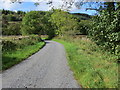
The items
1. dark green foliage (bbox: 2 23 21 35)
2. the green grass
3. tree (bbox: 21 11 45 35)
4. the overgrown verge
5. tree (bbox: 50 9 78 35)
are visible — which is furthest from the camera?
tree (bbox: 21 11 45 35)

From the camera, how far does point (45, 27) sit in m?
63.7

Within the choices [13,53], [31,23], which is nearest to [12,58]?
[13,53]

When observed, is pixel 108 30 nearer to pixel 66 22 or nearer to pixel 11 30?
pixel 66 22

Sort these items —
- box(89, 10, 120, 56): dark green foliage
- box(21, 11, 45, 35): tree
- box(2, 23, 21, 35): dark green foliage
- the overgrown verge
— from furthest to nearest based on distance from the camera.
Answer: box(21, 11, 45, 35): tree, box(2, 23, 21, 35): dark green foliage, the overgrown verge, box(89, 10, 120, 56): dark green foliage

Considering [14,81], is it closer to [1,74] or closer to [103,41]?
[1,74]

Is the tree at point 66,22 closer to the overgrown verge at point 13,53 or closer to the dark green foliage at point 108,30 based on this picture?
the overgrown verge at point 13,53

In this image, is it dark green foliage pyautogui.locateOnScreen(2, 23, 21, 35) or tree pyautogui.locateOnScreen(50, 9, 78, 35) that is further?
dark green foliage pyautogui.locateOnScreen(2, 23, 21, 35)

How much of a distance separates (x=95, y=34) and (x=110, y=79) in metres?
4.22

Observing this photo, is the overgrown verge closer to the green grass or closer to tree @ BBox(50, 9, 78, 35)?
the green grass

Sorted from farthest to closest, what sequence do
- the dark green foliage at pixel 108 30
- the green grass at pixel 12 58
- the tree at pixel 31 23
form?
the tree at pixel 31 23 → the green grass at pixel 12 58 → the dark green foliage at pixel 108 30

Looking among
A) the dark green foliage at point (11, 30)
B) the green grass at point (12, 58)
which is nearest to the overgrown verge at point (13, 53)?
the green grass at point (12, 58)

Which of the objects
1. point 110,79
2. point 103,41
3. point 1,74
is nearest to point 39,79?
point 1,74

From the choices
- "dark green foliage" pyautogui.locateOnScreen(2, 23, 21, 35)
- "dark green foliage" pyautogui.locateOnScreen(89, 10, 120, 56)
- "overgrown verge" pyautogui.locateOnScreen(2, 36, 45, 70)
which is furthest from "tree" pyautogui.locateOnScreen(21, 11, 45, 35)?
"dark green foliage" pyautogui.locateOnScreen(89, 10, 120, 56)

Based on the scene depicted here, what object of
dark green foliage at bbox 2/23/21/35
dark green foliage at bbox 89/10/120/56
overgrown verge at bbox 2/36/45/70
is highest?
dark green foliage at bbox 89/10/120/56
